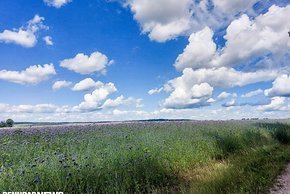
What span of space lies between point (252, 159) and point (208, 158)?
5.87 feet

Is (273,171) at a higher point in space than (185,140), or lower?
lower

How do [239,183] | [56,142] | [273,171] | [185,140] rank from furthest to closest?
[185,140] < [56,142] < [273,171] < [239,183]

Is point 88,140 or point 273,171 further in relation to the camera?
point 88,140

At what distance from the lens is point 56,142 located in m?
10.2

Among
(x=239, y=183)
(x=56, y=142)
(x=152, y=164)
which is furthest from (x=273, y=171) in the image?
(x=56, y=142)

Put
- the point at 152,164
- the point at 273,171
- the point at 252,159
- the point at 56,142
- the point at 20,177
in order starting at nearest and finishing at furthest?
1. the point at 20,177
2. the point at 273,171
3. the point at 152,164
4. the point at 252,159
5. the point at 56,142

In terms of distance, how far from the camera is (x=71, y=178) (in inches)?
247

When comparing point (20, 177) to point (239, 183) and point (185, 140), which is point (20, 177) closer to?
point (239, 183)

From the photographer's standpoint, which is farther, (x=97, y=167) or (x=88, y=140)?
(x=88, y=140)

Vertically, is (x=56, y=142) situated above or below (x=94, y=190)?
above

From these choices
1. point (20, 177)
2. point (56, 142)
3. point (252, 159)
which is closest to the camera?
point (20, 177)

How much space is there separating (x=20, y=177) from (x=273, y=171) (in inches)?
231

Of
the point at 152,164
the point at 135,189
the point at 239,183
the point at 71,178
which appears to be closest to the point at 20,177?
the point at 71,178

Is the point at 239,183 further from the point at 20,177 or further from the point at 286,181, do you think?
the point at 20,177
